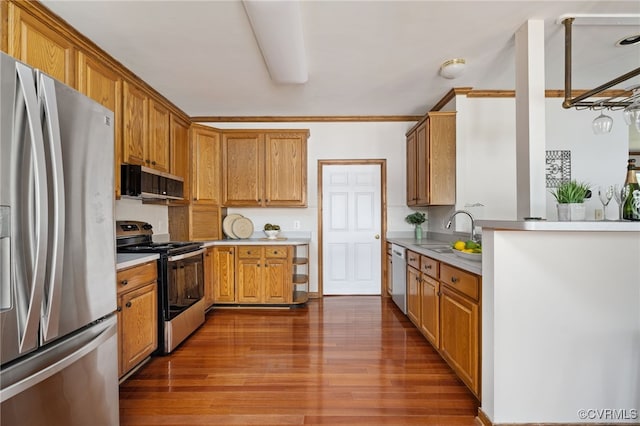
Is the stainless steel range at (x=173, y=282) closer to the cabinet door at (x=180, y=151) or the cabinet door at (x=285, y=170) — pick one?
the cabinet door at (x=180, y=151)

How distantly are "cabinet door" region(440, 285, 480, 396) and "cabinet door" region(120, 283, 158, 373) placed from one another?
2262 mm

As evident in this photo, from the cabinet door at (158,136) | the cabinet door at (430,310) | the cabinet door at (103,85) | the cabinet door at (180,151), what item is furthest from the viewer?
the cabinet door at (180,151)

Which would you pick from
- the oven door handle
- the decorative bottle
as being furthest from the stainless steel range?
the decorative bottle

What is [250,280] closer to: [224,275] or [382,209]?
[224,275]

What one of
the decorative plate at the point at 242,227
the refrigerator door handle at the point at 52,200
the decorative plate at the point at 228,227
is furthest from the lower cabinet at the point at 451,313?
the decorative plate at the point at 228,227

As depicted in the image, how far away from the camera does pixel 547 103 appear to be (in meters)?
3.70

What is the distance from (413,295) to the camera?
3221 millimetres

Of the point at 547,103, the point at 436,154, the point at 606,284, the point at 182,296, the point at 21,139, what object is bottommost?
the point at 182,296

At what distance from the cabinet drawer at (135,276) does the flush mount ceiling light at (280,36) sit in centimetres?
190

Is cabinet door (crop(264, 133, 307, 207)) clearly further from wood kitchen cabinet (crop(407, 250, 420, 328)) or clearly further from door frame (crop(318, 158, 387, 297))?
wood kitchen cabinet (crop(407, 250, 420, 328))

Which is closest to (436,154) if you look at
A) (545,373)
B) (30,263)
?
(545,373)

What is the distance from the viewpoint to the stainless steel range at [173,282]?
2725mm

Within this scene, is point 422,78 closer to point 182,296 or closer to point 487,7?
point 487,7

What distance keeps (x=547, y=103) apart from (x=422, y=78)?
1.66 m
